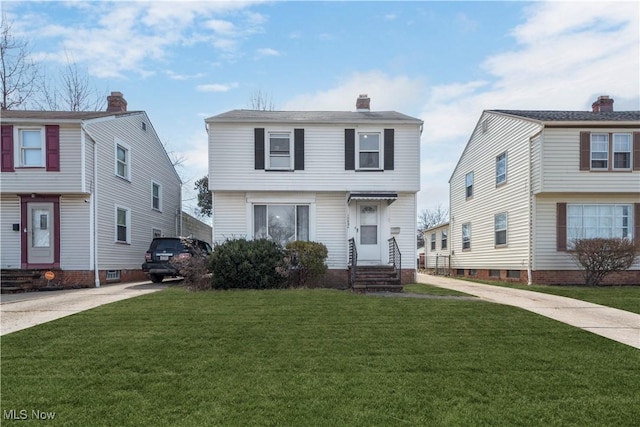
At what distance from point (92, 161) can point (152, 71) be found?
3.96m

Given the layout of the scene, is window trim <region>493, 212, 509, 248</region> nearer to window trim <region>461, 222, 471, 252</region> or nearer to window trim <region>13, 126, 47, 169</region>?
window trim <region>461, 222, 471, 252</region>

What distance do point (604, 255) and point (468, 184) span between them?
880cm

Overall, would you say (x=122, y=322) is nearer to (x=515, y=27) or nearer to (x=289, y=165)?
(x=289, y=165)

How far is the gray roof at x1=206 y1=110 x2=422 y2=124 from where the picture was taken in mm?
13648

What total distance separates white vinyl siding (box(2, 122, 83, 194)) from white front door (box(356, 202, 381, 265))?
Answer: 9562mm

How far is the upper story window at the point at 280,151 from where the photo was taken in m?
13.8

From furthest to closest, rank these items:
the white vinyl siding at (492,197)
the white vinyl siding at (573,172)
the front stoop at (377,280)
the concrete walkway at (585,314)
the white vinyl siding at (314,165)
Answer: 1. the white vinyl siding at (492,197)
2. the white vinyl siding at (573,172)
3. the white vinyl siding at (314,165)
4. the front stoop at (377,280)
5. the concrete walkway at (585,314)

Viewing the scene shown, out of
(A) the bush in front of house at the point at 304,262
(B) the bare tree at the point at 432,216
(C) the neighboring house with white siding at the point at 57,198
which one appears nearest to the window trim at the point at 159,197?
(C) the neighboring house with white siding at the point at 57,198

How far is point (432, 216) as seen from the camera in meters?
58.0

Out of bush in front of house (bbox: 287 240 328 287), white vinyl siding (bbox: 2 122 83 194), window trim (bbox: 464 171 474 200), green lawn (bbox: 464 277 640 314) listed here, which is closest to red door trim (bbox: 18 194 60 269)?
white vinyl siding (bbox: 2 122 83 194)

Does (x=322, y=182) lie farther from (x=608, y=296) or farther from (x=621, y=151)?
(x=621, y=151)

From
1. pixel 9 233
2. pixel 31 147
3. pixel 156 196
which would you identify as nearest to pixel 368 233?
pixel 156 196

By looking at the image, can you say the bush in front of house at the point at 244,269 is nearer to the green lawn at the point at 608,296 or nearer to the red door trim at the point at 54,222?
the red door trim at the point at 54,222

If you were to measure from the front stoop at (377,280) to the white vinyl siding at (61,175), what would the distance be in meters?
9.70
